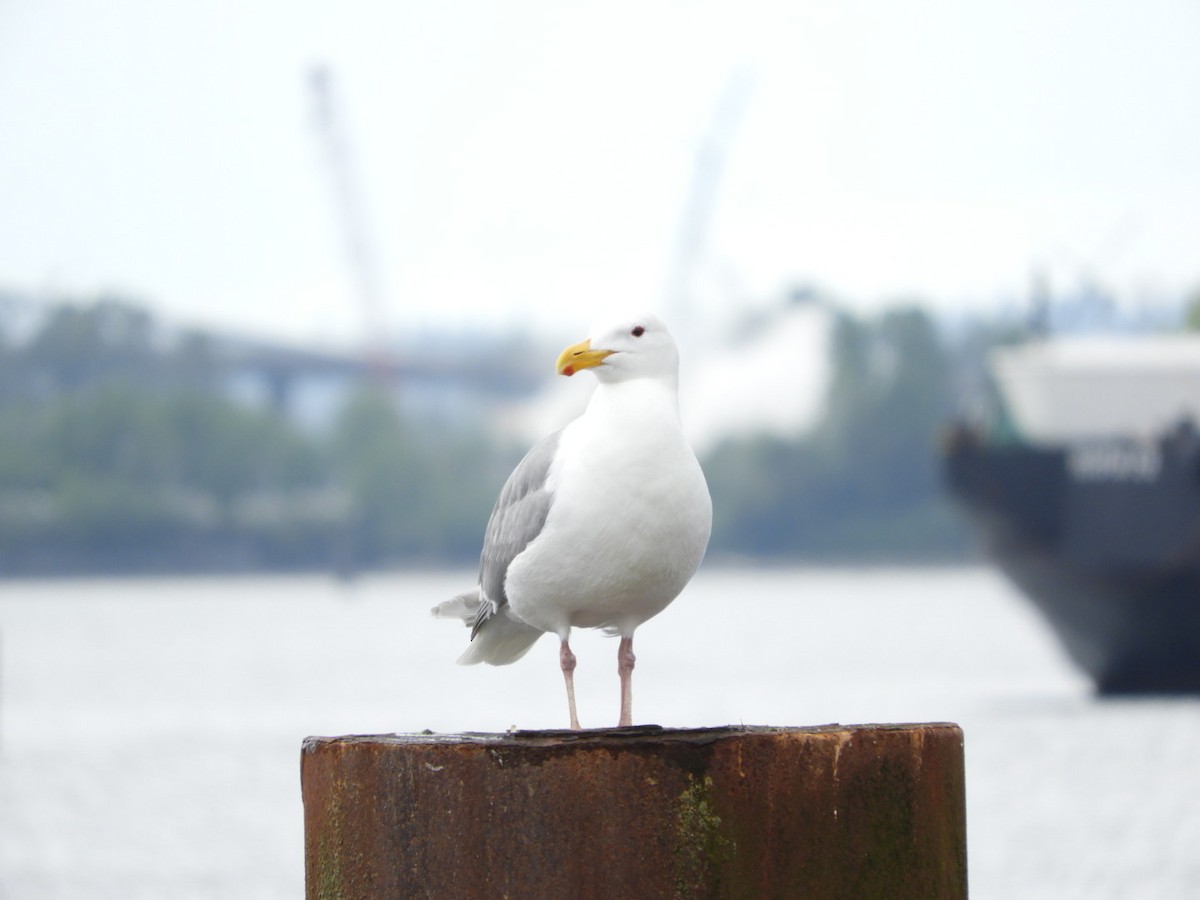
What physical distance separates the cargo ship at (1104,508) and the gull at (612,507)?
2608 centimetres

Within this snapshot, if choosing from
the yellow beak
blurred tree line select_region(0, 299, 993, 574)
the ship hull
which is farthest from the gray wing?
blurred tree line select_region(0, 299, 993, 574)

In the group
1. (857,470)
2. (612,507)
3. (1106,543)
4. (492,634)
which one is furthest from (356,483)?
(612,507)

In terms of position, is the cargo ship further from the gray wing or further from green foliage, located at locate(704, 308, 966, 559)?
green foliage, located at locate(704, 308, 966, 559)

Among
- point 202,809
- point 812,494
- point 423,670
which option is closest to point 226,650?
point 423,670

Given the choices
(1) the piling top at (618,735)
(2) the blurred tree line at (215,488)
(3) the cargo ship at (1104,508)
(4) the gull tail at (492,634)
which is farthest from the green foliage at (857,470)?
(1) the piling top at (618,735)

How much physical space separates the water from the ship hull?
82 centimetres

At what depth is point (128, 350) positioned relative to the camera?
113 metres

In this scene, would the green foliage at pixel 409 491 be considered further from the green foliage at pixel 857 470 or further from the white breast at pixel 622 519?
the white breast at pixel 622 519

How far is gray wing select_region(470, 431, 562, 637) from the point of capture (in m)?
5.10

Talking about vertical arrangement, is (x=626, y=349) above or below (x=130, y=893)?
above

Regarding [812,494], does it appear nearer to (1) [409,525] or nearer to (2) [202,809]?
(1) [409,525]

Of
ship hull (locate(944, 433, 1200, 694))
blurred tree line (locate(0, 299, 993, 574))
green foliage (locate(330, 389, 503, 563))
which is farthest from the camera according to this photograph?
green foliage (locate(330, 389, 503, 563))

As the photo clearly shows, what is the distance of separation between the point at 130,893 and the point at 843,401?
276 ft

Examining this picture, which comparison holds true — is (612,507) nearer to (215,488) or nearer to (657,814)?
(657,814)
